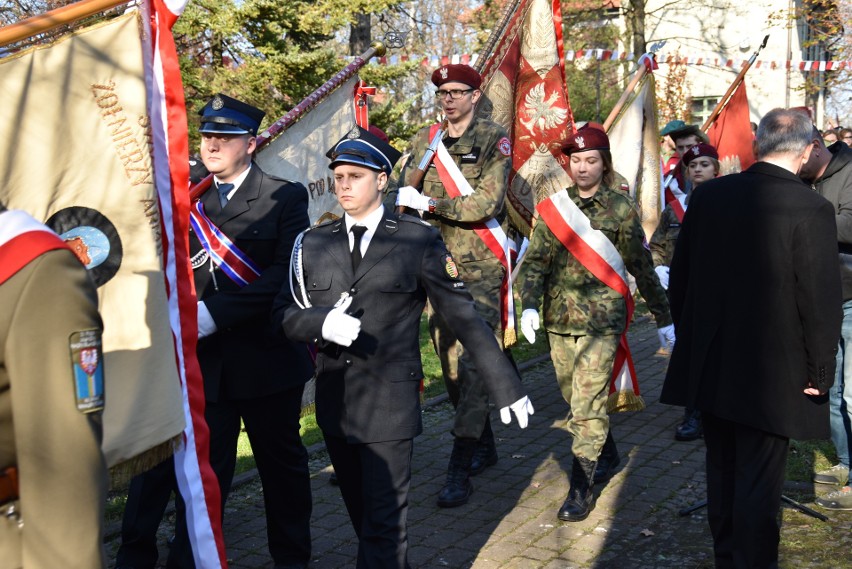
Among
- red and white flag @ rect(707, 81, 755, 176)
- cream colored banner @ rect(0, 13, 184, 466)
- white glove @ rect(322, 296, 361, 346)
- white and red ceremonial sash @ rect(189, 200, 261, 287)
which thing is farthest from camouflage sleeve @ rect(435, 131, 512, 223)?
red and white flag @ rect(707, 81, 755, 176)

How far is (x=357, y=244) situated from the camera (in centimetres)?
435

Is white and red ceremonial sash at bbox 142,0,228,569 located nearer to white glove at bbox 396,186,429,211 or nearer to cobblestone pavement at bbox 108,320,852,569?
cobblestone pavement at bbox 108,320,852,569

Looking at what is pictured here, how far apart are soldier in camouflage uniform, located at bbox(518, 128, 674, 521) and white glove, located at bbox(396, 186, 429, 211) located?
68 centimetres

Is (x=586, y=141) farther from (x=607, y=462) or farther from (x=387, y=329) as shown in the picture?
(x=387, y=329)

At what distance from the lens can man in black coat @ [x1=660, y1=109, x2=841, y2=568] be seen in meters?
4.31

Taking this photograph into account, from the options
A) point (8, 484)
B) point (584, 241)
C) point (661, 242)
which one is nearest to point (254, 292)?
point (584, 241)

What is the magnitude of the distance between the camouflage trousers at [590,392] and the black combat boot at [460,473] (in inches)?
24.7

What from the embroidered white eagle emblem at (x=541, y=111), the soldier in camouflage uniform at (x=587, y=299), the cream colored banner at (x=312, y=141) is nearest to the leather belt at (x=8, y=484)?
the soldier in camouflage uniform at (x=587, y=299)

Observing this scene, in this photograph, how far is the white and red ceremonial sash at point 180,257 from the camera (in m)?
3.63

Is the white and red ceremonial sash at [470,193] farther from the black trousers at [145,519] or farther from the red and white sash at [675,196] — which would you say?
the black trousers at [145,519]

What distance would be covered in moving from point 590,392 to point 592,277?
67 centimetres

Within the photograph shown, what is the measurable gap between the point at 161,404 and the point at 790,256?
2602 mm

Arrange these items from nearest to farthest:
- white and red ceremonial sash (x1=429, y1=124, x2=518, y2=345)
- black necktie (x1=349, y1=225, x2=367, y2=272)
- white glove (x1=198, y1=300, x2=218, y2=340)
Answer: black necktie (x1=349, y1=225, x2=367, y2=272) → white glove (x1=198, y1=300, x2=218, y2=340) → white and red ceremonial sash (x1=429, y1=124, x2=518, y2=345)

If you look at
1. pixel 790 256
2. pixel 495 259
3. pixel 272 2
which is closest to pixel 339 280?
pixel 790 256
